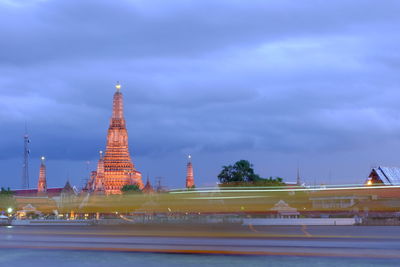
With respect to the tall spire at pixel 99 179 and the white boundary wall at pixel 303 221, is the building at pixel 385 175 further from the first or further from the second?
the tall spire at pixel 99 179

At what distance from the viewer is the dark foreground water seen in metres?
21.4

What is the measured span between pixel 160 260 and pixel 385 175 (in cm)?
7991

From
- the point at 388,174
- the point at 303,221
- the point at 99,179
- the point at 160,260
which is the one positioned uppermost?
the point at 99,179

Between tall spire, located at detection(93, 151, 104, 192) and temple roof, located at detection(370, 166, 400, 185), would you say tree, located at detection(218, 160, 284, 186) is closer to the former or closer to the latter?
temple roof, located at detection(370, 166, 400, 185)

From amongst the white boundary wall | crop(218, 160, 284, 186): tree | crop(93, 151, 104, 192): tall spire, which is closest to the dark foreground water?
the white boundary wall

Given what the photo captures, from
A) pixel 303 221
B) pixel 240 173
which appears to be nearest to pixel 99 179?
pixel 240 173

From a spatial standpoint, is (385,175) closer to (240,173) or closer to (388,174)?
(388,174)

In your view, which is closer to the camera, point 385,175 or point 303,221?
point 303,221

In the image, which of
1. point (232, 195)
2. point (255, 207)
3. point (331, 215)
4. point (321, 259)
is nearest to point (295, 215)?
point (331, 215)

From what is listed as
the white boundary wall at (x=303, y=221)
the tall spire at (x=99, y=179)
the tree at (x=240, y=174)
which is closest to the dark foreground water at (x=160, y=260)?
the white boundary wall at (x=303, y=221)

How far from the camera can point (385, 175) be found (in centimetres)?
9706

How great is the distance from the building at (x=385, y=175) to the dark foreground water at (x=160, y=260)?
76.6 meters

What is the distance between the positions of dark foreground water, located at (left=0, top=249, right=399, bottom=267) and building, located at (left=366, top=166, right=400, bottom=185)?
76.6 meters

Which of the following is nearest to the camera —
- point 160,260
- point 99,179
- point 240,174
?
point 160,260
